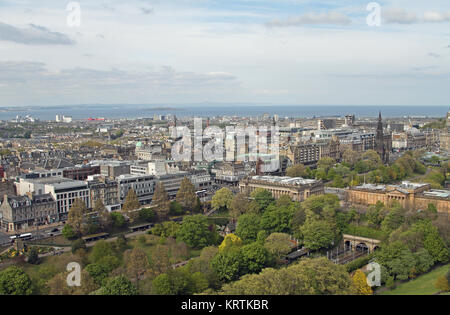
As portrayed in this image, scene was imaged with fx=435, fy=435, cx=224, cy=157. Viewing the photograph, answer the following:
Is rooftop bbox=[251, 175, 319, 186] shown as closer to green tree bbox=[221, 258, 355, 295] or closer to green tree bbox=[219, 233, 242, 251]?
green tree bbox=[219, 233, 242, 251]

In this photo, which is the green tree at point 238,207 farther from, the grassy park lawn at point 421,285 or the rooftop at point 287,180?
the grassy park lawn at point 421,285

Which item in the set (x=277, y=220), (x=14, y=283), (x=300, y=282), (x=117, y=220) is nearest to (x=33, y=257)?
(x=14, y=283)

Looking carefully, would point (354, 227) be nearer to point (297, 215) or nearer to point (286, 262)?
point (297, 215)

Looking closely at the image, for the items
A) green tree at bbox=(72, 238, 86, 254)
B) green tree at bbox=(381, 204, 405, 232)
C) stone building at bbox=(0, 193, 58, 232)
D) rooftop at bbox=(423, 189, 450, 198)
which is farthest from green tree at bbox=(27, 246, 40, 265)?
rooftop at bbox=(423, 189, 450, 198)

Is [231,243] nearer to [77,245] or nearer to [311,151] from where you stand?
[77,245]

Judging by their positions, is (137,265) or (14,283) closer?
(14,283)
